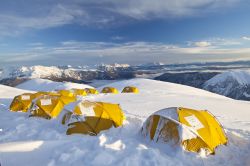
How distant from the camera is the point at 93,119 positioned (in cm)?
1598

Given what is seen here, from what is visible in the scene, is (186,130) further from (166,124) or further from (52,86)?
(52,86)

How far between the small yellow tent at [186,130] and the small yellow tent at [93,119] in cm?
229

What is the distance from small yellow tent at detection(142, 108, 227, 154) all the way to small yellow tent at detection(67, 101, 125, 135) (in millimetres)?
2293

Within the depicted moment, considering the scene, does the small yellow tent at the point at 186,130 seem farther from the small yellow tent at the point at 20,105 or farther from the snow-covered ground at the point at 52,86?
the snow-covered ground at the point at 52,86

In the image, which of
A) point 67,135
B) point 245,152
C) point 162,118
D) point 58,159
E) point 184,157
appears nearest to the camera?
point 58,159

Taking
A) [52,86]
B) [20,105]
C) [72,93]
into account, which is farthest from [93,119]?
[52,86]

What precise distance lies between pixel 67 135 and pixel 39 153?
15.5 feet

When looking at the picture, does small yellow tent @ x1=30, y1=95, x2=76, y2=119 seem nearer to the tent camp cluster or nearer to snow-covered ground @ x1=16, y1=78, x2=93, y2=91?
the tent camp cluster

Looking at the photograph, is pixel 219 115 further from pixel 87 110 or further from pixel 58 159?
pixel 58 159

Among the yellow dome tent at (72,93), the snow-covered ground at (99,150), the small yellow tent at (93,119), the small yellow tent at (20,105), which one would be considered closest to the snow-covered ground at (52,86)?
the yellow dome tent at (72,93)

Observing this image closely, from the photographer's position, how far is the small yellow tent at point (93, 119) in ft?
51.4

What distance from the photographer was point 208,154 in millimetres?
12688

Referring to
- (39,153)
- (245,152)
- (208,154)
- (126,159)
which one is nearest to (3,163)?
(39,153)

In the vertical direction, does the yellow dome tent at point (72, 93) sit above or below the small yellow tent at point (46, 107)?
below
